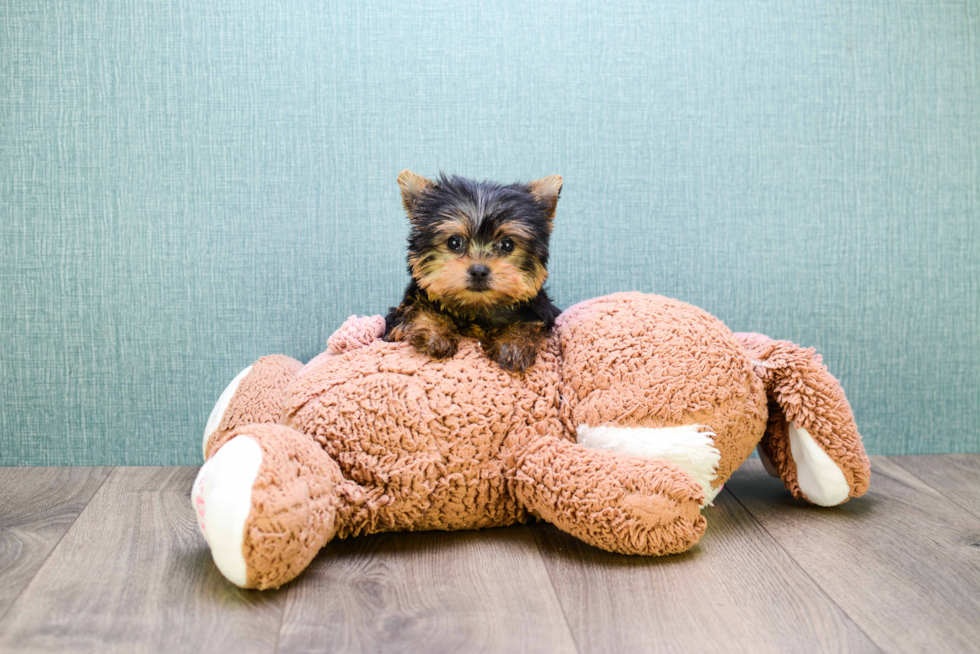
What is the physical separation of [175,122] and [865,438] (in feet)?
6.61

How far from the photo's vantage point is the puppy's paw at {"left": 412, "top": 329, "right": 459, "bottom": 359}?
4.91 feet

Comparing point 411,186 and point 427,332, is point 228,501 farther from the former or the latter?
point 411,186

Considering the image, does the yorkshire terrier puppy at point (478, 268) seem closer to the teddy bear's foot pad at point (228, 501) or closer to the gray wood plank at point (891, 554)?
the teddy bear's foot pad at point (228, 501)

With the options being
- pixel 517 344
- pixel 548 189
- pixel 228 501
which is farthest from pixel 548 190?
pixel 228 501

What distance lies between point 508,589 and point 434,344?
19.1 inches

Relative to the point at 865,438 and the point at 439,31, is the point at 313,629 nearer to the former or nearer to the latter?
the point at 439,31

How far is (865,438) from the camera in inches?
82.7

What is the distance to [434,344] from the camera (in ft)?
4.91

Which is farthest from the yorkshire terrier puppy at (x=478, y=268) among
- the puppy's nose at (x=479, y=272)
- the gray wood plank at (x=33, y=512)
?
the gray wood plank at (x=33, y=512)

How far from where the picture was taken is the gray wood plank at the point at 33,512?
134 centimetres

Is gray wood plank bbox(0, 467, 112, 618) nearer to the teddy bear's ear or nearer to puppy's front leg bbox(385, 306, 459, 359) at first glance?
puppy's front leg bbox(385, 306, 459, 359)

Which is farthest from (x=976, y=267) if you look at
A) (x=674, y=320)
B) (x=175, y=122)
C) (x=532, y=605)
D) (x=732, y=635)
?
(x=175, y=122)

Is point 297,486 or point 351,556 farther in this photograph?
point 351,556

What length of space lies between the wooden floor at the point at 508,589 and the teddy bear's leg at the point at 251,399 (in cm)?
19
